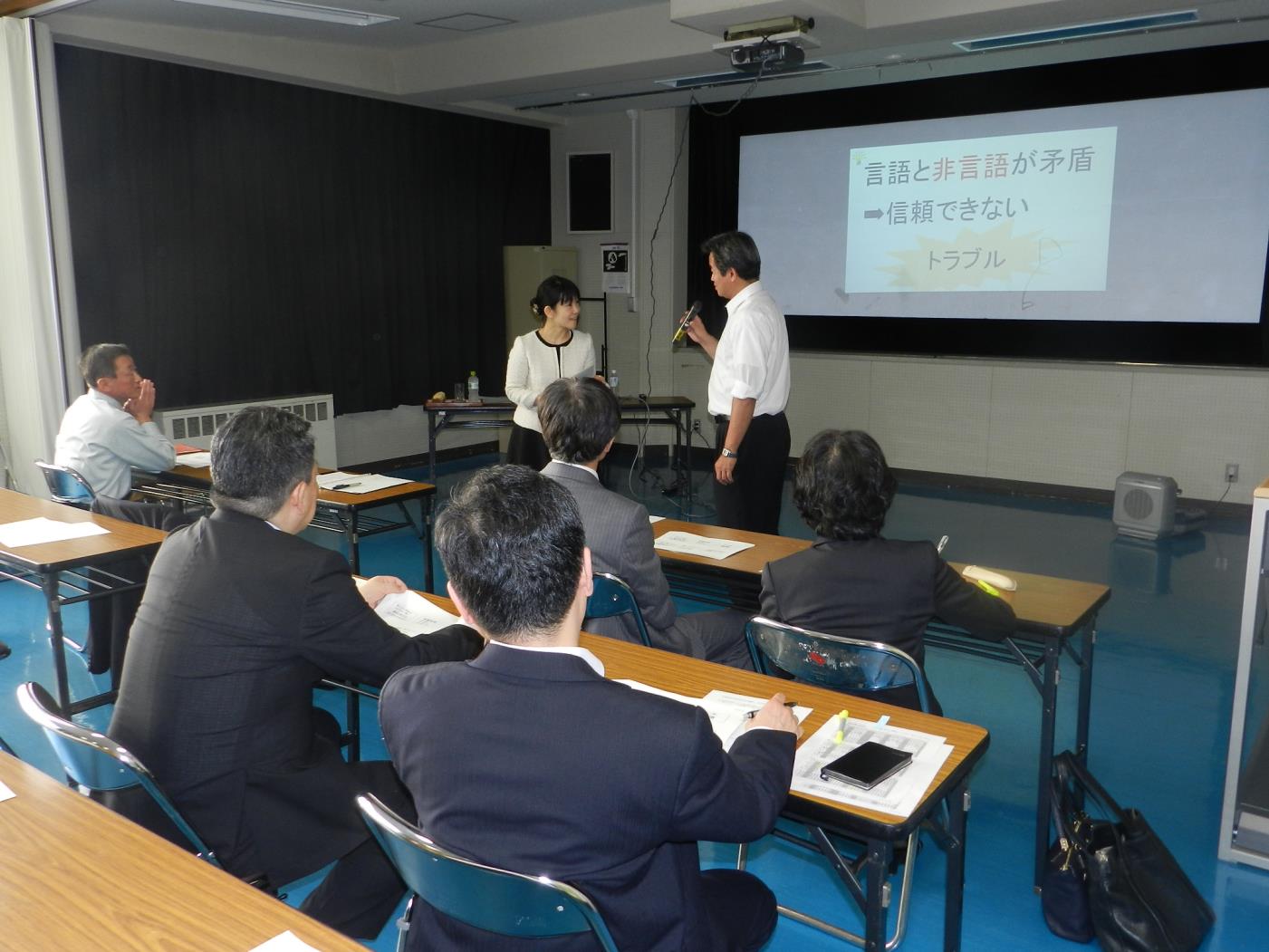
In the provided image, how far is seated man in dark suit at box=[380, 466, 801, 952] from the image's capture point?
1.14m

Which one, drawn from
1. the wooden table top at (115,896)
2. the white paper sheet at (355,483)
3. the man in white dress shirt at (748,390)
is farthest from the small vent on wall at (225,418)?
the wooden table top at (115,896)

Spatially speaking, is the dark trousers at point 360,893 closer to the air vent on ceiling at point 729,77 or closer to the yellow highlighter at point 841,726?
the yellow highlighter at point 841,726

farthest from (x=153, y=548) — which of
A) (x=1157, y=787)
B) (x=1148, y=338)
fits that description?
(x=1148, y=338)

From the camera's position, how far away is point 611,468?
7984mm

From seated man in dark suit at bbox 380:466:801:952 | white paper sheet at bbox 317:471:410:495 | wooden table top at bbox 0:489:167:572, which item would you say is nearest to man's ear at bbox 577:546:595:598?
seated man in dark suit at bbox 380:466:801:952

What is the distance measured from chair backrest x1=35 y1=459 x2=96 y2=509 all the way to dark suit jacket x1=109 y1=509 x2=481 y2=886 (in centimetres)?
222

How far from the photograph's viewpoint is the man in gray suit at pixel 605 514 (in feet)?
7.84

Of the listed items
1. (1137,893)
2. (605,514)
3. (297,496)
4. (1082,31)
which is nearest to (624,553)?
(605,514)

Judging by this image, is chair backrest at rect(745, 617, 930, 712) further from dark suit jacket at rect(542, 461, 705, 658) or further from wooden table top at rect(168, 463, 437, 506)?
wooden table top at rect(168, 463, 437, 506)

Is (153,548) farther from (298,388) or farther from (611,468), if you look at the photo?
(611,468)

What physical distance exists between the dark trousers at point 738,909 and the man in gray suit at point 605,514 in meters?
0.87

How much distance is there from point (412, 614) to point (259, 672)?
61 cm

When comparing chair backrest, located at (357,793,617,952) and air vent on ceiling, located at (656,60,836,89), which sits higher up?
air vent on ceiling, located at (656,60,836,89)

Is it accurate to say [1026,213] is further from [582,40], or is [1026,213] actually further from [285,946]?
[285,946]
